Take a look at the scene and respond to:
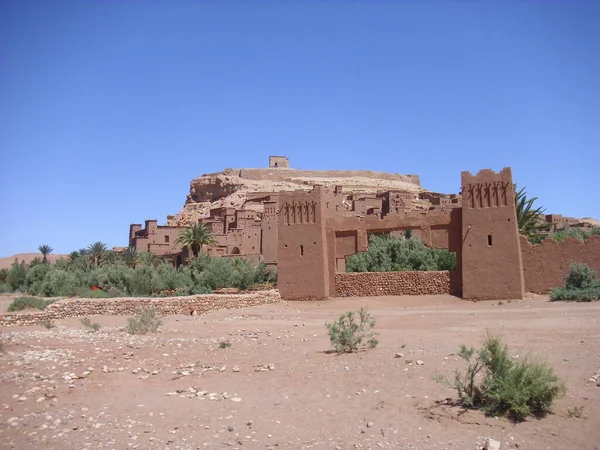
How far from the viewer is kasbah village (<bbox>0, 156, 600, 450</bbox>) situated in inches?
271

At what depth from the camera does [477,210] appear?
22375mm

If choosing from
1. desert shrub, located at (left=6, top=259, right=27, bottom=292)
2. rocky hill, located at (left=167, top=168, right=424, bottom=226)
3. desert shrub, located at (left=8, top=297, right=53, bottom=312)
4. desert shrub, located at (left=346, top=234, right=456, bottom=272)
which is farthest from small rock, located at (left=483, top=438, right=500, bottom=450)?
rocky hill, located at (left=167, top=168, right=424, bottom=226)

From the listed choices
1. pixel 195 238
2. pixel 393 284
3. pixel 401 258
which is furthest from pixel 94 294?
pixel 401 258

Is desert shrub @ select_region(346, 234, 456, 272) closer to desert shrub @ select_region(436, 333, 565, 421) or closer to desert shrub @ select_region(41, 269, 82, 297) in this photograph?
desert shrub @ select_region(41, 269, 82, 297)

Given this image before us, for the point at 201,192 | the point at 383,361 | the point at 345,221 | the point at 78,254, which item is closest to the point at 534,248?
the point at 345,221

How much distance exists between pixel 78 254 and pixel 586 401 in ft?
167

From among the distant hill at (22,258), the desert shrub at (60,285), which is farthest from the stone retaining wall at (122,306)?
the distant hill at (22,258)

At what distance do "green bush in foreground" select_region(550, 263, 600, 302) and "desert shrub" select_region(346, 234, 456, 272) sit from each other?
889 cm

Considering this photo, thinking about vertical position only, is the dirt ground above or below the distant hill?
below

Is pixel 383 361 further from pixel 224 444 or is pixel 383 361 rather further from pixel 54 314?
pixel 54 314

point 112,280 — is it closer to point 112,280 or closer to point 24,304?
point 112,280

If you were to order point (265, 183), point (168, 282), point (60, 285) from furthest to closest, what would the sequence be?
1. point (265, 183)
2. point (60, 285)
3. point (168, 282)

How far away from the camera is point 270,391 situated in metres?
8.71

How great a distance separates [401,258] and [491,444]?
2466 cm
